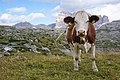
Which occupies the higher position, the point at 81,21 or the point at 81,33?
the point at 81,21

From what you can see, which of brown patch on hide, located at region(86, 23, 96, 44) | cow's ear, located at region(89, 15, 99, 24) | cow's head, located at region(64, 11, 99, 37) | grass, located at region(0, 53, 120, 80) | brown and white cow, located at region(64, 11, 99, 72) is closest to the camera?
cow's head, located at region(64, 11, 99, 37)

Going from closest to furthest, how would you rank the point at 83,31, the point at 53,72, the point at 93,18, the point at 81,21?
the point at 83,31 < the point at 81,21 < the point at 53,72 < the point at 93,18

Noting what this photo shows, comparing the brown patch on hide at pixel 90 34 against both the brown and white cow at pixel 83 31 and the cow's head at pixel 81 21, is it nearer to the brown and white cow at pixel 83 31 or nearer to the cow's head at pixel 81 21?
the brown and white cow at pixel 83 31

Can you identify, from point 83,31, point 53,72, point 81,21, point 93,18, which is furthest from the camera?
point 93,18

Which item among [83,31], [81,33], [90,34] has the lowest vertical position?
[90,34]

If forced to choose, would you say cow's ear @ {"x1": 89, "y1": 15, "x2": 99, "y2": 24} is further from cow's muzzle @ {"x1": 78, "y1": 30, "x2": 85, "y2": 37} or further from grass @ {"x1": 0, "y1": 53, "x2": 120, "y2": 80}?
grass @ {"x1": 0, "y1": 53, "x2": 120, "y2": 80}

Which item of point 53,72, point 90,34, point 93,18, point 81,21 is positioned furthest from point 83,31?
point 53,72

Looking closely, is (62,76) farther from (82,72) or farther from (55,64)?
(55,64)

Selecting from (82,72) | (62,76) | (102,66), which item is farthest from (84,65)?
(62,76)

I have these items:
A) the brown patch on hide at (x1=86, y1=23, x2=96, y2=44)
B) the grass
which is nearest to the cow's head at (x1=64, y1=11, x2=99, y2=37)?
the brown patch on hide at (x1=86, y1=23, x2=96, y2=44)

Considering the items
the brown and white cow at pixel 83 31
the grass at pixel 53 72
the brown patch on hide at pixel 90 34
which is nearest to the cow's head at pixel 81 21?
the brown and white cow at pixel 83 31

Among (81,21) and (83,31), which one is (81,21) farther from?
(83,31)

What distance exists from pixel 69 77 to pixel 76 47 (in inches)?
102

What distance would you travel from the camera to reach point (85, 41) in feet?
58.6
